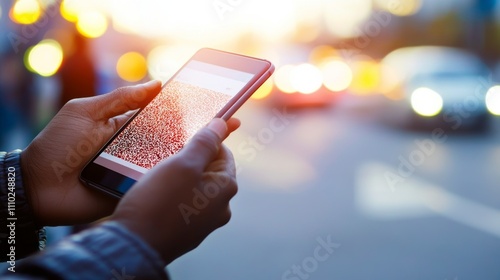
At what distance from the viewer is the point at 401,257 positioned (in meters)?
5.54

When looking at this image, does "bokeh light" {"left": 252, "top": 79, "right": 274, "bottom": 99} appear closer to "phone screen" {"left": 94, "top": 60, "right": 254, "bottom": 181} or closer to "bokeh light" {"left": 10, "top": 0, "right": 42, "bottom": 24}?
"bokeh light" {"left": 10, "top": 0, "right": 42, "bottom": 24}

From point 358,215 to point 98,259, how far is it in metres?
5.83

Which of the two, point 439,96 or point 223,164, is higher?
point 439,96

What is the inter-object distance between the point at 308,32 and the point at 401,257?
38805 mm

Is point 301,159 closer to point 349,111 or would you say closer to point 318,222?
point 318,222

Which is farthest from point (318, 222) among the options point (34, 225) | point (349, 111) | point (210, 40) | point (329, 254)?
point (210, 40)

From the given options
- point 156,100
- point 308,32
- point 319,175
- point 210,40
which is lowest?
point 156,100

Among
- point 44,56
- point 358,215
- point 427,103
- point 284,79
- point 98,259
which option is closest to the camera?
point 98,259

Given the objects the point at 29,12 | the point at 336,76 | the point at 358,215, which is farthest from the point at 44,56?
the point at 336,76

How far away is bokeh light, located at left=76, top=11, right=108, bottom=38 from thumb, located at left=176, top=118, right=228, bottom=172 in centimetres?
388

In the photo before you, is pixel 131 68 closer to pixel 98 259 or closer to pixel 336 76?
pixel 336 76

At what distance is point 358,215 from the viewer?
22.5ft

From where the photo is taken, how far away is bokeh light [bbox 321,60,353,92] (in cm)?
2036

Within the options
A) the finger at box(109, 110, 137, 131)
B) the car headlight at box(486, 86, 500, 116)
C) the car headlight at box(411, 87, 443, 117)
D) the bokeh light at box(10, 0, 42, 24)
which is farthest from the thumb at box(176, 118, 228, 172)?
the car headlight at box(486, 86, 500, 116)
